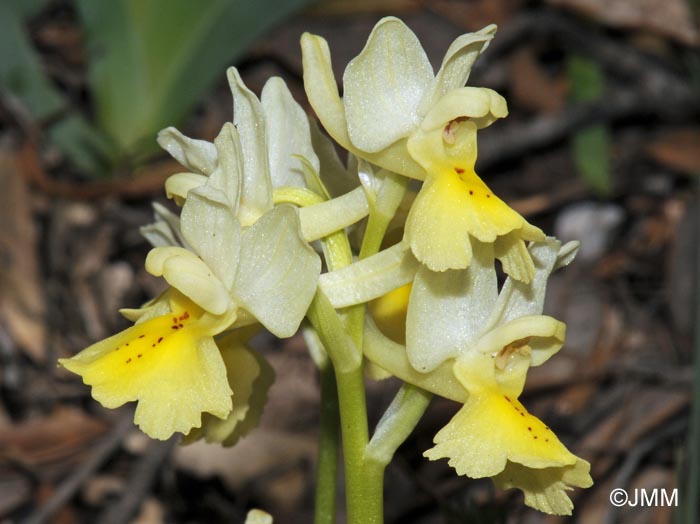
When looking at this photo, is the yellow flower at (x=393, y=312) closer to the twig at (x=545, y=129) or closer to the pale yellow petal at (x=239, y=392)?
the pale yellow petal at (x=239, y=392)

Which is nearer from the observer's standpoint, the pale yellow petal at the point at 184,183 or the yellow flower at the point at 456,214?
the yellow flower at the point at 456,214

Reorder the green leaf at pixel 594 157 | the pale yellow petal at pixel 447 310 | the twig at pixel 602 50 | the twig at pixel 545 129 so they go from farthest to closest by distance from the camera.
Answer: the twig at pixel 602 50 < the twig at pixel 545 129 < the green leaf at pixel 594 157 < the pale yellow petal at pixel 447 310

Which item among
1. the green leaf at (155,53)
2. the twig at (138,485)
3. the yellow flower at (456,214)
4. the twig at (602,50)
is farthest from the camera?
the twig at (602,50)

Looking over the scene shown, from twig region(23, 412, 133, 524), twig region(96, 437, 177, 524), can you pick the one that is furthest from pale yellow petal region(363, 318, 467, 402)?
twig region(23, 412, 133, 524)

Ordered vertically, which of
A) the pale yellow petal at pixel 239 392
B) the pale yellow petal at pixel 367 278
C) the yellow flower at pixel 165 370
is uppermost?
the yellow flower at pixel 165 370

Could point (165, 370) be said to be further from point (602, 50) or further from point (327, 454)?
point (602, 50)

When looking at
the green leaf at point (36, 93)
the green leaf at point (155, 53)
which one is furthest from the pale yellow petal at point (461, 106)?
the green leaf at point (36, 93)

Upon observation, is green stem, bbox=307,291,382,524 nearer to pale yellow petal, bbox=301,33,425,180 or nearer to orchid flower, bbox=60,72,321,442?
orchid flower, bbox=60,72,321,442

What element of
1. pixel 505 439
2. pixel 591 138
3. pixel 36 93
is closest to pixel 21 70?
pixel 36 93
